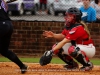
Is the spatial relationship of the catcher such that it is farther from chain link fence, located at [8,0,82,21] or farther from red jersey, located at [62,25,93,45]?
chain link fence, located at [8,0,82,21]

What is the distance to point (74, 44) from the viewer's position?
8.10m

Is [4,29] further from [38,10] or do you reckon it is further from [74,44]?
[38,10]

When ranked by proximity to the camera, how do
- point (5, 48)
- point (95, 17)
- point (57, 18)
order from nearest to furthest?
point (5, 48)
point (95, 17)
point (57, 18)

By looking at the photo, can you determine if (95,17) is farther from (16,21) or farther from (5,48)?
(5,48)

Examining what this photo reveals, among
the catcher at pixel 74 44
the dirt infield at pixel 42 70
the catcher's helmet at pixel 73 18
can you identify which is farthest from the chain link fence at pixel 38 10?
the catcher's helmet at pixel 73 18

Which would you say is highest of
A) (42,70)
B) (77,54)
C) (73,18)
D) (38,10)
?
(73,18)

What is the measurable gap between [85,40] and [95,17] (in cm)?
352

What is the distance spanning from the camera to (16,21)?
12.0m

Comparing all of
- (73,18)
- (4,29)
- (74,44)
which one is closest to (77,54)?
(74,44)

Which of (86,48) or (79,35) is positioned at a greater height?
(79,35)

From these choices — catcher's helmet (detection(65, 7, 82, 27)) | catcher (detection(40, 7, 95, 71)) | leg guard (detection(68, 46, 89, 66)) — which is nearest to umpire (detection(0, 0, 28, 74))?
catcher (detection(40, 7, 95, 71))

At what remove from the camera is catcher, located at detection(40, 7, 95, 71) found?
7.88m

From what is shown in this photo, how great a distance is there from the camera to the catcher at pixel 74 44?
7879mm

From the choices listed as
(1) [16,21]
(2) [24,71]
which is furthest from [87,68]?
(1) [16,21]
